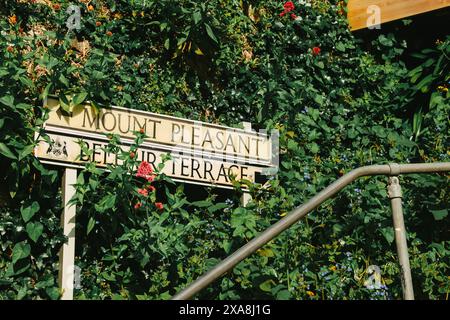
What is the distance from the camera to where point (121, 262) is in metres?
4.30

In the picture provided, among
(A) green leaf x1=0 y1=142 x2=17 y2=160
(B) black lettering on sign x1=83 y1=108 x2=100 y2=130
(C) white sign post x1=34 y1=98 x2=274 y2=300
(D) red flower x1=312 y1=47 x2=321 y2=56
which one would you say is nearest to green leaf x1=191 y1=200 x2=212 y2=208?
(C) white sign post x1=34 y1=98 x2=274 y2=300

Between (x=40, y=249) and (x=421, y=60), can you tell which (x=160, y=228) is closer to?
(x=40, y=249)

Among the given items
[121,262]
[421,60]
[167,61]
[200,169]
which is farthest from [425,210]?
[421,60]

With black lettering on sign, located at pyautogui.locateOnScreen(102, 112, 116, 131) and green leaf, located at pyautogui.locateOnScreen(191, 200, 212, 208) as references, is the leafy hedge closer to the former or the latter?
green leaf, located at pyautogui.locateOnScreen(191, 200, 212, 208)

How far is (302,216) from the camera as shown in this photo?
2.92 meters

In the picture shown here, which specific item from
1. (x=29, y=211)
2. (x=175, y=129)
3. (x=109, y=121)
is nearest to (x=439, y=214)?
(x=175, y=129)

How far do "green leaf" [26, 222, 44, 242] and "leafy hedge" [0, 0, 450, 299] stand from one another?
0.4 inches

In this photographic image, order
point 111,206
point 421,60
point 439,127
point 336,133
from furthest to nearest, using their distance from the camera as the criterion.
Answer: point 421,60 < point 336,133 < point 439,127 < point 111,206

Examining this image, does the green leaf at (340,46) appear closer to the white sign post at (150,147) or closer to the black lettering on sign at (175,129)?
the white sign post at (150,147)

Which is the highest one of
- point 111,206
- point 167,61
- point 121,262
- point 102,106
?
point 167,61

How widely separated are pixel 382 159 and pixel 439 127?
1.43 ft

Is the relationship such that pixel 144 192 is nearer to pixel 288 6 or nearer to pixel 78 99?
pixel 78 99

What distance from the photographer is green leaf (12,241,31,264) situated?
157 inches

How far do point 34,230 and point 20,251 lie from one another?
136mm
